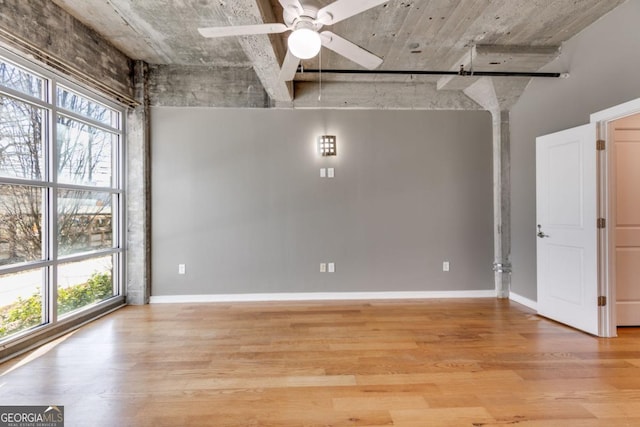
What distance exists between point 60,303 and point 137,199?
4.64ft

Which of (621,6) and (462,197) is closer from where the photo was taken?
(621,6)

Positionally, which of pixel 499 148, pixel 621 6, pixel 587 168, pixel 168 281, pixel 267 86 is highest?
pixel 621 6

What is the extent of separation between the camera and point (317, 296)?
4.04 metres

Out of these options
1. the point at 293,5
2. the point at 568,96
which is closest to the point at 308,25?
the point at 293,5

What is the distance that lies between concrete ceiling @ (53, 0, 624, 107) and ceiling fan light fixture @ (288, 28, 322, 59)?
2.35 ft

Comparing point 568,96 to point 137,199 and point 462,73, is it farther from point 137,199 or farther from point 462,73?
point 137,199

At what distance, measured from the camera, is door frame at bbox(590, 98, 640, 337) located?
279 centimetres

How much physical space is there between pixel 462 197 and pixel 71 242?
190 inches

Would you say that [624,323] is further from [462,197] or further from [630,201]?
[462,197]

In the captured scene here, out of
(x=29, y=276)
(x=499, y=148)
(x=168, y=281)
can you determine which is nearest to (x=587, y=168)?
(x=499, y=148)

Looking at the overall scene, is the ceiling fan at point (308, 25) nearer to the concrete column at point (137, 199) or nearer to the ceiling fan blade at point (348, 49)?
the ceiling fan blade at point (348, 49)

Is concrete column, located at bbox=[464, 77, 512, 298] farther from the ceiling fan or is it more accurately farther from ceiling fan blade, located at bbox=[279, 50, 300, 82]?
the ceiling fan

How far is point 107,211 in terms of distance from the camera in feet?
12.1

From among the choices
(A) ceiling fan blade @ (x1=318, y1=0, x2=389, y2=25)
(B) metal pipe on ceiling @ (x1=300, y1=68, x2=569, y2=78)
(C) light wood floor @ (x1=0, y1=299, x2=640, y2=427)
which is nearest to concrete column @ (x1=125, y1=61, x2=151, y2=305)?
(C) light wood floor @ (x1=0, y1=299, x2=640, y2=427)
